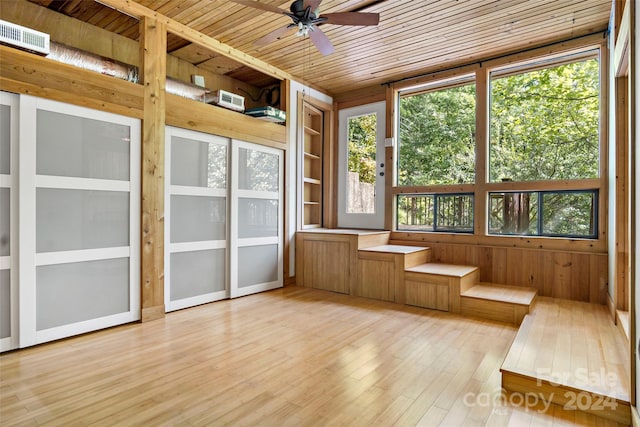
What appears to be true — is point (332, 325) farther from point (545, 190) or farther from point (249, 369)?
point (545, 190)

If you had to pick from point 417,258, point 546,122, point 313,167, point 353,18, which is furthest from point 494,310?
point 313,167

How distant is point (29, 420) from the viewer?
5.86ft

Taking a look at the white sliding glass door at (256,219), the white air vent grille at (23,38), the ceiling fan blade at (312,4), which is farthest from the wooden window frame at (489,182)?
the white air vent grille at (23,38)

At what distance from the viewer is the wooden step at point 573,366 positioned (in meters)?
1.90

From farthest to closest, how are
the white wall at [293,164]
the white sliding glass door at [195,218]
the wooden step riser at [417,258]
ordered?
the white wall at [293,164], the wooden step riser at [417,258], the white sliding glass door at [195,218]

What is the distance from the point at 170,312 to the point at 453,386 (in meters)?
2.82

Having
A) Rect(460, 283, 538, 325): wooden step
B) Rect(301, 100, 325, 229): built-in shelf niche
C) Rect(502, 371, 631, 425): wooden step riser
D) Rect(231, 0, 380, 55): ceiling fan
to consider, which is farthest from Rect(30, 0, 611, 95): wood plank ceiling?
Rect(502, 371, 631, 425): wooden step riser

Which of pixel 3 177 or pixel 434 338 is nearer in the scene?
pixel 3 177

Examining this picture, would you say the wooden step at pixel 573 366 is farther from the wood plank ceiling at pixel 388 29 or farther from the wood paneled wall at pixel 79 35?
the wood paneled wall at pixel 79 35

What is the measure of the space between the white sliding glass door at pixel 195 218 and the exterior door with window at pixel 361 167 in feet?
6.93

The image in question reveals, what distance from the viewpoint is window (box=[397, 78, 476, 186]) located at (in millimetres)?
4621

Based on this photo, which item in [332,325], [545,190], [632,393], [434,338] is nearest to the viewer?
[632,393]

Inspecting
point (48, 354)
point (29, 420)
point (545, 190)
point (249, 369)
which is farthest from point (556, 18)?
point (48, 354)

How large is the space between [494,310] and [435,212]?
1.71m
